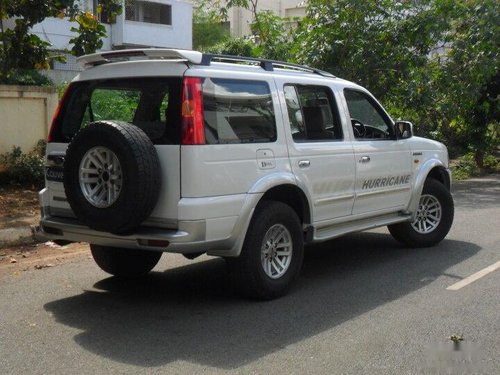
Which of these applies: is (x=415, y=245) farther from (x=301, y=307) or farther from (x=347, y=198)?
(x=301, y=307)

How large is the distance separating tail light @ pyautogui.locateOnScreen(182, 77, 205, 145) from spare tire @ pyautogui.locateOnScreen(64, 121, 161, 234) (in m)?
0.30

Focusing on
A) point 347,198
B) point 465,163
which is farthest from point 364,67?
point 347,198

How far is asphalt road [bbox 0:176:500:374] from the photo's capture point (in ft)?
15.3

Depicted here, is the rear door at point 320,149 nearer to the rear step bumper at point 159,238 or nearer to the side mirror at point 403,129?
the side mirror at point 403,129

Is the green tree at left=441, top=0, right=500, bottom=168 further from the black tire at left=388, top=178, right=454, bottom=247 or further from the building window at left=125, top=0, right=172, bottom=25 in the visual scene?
the building window at left=125, top=0, right=172, bottom=25

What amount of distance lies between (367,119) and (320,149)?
1.34m

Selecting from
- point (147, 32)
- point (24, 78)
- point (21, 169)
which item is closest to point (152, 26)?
point (147, 32)

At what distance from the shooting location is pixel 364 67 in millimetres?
15125

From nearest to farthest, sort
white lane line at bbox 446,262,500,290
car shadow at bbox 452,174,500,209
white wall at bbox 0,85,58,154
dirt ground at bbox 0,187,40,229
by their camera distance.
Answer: white lane line at bbox 446,262,500,290
dirt ground at bbox 0,187,40,229
white wall at bbox 0,85,58,154
car shadow at bbox 452,174,500,209

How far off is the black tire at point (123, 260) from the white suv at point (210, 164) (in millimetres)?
12

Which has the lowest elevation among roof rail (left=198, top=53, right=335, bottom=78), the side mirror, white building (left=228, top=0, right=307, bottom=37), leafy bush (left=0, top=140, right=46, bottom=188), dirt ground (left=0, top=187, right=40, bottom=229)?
dirt ground (left=0, top=187, right=40, bottom=229)

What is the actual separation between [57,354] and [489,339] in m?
3.13

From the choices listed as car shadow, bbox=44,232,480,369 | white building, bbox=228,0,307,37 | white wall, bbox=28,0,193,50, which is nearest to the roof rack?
car shadow, bbox=44,232,480,369

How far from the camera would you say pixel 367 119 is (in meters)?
7.68
